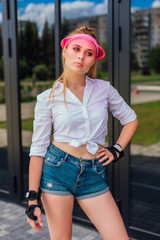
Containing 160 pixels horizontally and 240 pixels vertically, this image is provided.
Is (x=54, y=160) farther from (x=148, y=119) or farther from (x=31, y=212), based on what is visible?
(x=148, y=119)

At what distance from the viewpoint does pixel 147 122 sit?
1297 centimetres

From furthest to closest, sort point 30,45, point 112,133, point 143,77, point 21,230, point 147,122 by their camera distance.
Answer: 1. point 143,77
2. point 147,122
3. point 30,45
4. point 21,230
5. point 112,133

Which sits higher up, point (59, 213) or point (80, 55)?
point (80, 55)

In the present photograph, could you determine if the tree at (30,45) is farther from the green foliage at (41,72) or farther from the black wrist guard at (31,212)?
the black wrist guard at (31,212)

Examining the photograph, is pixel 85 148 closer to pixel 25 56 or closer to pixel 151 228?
pixel 151 228

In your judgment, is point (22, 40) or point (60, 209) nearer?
point (60, 209)

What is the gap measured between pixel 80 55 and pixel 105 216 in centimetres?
87

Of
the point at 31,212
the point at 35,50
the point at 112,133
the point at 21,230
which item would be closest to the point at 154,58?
the point at 35,50

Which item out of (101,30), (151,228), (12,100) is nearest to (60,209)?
(151,228)

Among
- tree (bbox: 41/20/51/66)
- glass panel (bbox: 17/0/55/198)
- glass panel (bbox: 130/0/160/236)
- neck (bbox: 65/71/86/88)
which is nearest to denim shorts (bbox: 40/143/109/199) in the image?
neck (bbox: 65/71/86/88)

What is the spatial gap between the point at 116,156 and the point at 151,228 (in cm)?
179

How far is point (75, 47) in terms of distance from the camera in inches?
74.5

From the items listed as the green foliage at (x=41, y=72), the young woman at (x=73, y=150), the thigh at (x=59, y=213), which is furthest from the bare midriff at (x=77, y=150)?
the green foliage at (x=41, y=72)

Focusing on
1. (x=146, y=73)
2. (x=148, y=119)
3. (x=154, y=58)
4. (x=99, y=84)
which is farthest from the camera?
(x=154, y=58)
